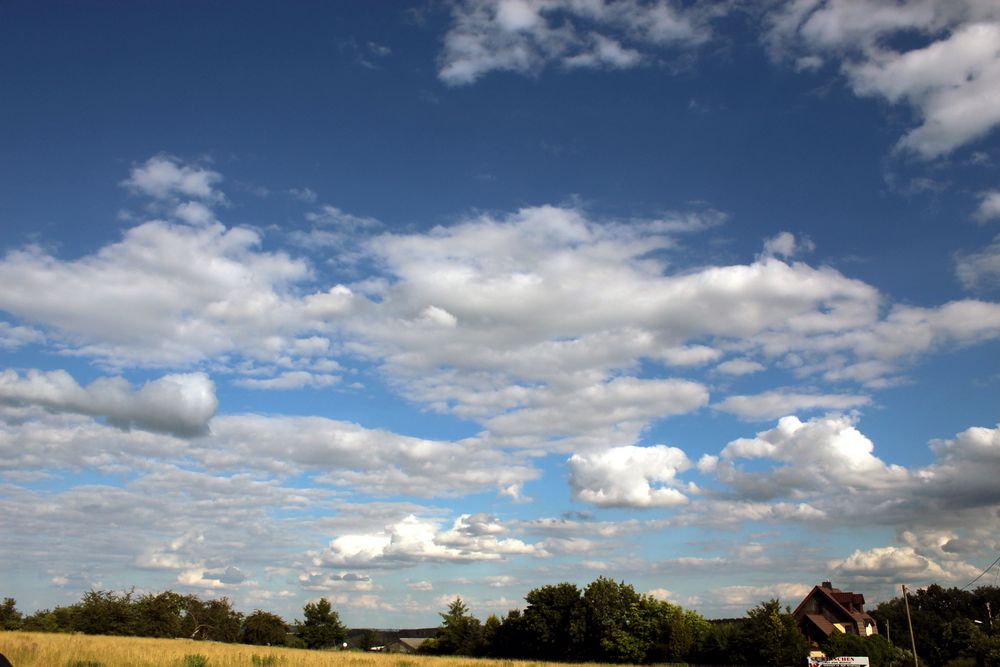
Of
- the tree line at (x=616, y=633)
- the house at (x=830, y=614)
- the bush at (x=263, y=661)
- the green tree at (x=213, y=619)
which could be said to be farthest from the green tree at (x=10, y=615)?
the house at (x=830, y=614)

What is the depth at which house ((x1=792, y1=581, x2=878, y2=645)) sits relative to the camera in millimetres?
87500

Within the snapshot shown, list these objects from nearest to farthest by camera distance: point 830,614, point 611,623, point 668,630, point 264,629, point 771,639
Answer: point 771,639 < point 668,630 < point 611,623 < point 830,614 < point 264,629

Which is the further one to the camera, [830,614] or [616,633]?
[830,614]

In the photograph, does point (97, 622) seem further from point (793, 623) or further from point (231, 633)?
point (793, 623)

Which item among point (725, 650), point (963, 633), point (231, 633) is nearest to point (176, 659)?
point (725, 650)

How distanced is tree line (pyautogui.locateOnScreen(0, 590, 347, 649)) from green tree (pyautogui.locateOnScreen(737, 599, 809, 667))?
61.2 metres

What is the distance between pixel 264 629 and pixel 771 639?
75.2 meters

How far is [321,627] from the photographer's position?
104375 millimetres

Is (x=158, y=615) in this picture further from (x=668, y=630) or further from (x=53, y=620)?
(x=668, y=630)

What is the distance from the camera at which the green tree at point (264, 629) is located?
103m

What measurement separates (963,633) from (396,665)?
73057mm

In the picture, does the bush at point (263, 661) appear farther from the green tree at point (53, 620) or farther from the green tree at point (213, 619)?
the green tree at point (213, 619)

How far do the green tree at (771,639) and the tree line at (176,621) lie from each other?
201ft

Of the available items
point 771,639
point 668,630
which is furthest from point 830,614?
point 771,639
